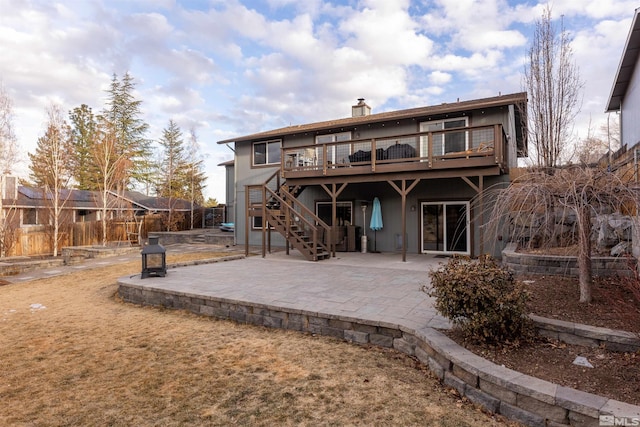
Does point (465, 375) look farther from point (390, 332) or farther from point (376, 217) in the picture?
point (376, 217)

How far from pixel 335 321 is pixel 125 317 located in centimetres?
370

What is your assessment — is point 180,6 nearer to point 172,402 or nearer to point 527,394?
point 172,402

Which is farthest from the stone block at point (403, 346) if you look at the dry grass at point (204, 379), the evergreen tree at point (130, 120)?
the evergreen tree at point (130, 120)

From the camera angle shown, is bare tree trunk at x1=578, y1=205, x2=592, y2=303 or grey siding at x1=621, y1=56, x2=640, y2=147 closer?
bare tree trunk at x1=578, y1=205, x2=592, y2=303

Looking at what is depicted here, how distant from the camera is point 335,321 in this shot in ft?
14.5

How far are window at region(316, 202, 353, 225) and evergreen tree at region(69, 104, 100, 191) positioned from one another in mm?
20936

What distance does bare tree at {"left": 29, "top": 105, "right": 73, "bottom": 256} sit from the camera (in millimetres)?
14617

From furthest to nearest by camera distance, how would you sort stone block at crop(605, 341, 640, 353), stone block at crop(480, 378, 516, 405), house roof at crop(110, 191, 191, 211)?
house roof at crop(110, 191, 191, 211), stone block at crop(605, 341, 640, 353), stone block at crop(480, 378, 516, 405)

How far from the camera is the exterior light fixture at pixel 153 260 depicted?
7.30 m

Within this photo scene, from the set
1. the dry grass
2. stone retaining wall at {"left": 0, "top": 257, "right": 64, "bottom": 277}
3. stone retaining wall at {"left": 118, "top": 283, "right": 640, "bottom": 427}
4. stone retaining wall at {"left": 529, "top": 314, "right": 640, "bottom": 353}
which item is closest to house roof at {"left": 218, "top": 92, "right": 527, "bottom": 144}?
stone retaining wall at {"left": 0, "top": 257, "right": 64, "bottom": 277}

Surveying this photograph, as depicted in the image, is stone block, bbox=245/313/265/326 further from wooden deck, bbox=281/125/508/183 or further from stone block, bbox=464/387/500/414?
wooden deck, bbox=281/125/508/183

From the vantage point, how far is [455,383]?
298 centimetres

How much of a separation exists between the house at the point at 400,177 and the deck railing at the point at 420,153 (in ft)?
0.09

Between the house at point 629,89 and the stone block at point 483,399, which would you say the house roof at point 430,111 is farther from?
the stone block at point 483,399
